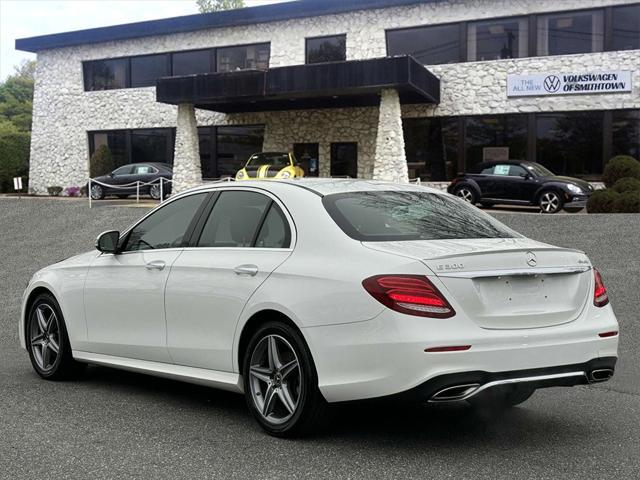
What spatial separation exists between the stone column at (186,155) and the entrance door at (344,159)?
206 inches

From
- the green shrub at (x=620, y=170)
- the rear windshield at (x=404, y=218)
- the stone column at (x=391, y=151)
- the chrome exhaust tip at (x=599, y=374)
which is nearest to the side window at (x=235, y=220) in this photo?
the rear windshield at (x=404, y=218)

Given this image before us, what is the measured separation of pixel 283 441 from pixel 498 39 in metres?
26.7

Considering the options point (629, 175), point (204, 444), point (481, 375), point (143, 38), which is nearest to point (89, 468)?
point (204, 444)

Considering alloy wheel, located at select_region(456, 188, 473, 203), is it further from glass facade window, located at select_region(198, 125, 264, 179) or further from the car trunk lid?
the car trunk lid

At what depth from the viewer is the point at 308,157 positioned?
33312mm

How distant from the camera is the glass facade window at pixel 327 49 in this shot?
106 ft

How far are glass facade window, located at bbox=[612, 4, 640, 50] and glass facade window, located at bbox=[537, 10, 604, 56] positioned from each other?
0.44m

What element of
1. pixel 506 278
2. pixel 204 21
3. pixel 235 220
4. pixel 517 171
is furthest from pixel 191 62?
pixel 506 278

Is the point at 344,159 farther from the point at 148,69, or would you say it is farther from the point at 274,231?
the point at 274,231

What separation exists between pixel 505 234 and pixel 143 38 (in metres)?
33.7

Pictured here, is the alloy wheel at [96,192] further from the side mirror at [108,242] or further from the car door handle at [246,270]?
the car door handle at [246,270]

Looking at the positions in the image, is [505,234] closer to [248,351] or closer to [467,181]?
[248,351]

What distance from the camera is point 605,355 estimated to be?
5039 millimetres

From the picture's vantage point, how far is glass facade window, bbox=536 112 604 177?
28.2 m
